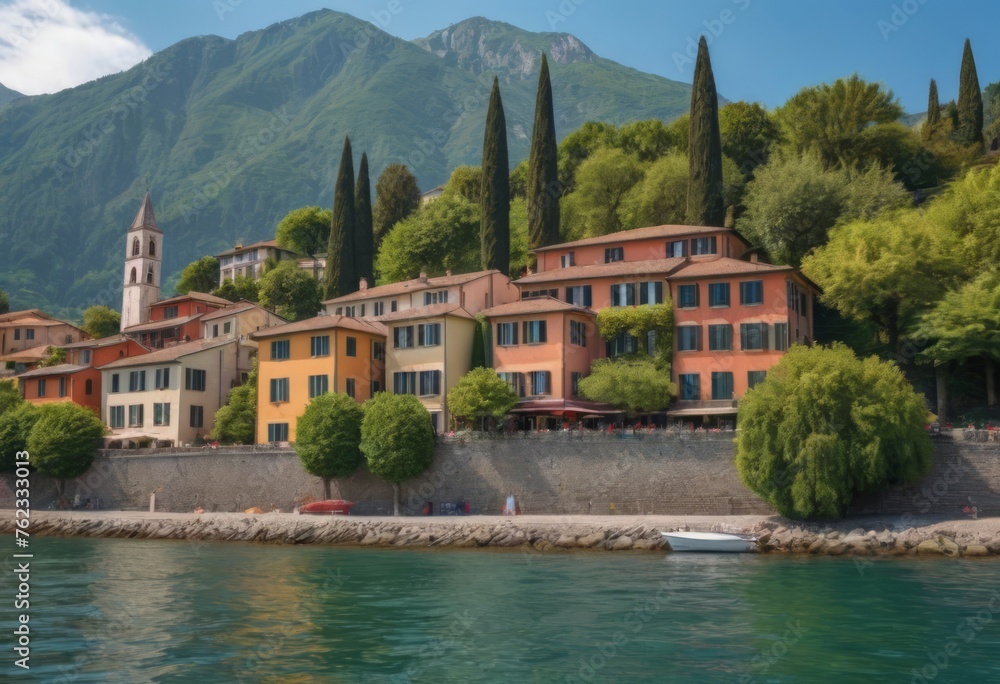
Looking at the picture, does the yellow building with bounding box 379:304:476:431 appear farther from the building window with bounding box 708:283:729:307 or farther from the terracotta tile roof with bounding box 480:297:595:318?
the building window with bounding box 708:283:729:307

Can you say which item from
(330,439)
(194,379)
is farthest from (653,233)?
(194,379)

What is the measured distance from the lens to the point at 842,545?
38.6 m

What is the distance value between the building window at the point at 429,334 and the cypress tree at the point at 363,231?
22.8 metres

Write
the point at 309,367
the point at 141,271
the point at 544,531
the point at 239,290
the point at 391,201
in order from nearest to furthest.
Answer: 1. the point at 544,531
2. the point at 309,367
3. the point at 239,290
4. the point at 391,201
5. the point at 141,271

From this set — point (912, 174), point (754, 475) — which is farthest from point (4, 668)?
point (912, 174)

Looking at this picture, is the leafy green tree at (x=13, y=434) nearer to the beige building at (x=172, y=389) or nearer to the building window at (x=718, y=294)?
the beige building at (x=172, y=389)

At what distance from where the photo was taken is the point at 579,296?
188 ft

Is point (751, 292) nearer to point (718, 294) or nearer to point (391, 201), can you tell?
point (718, 294)

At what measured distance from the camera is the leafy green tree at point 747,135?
78.6 m

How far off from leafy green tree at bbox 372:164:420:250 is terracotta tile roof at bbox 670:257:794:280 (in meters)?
46.4

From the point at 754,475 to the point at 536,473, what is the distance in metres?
11.6

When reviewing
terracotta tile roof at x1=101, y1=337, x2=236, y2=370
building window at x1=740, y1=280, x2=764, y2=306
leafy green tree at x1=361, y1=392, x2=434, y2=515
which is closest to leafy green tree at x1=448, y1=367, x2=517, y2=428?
leafy green tree at x1=361, y1=392, x2=434, y2=515

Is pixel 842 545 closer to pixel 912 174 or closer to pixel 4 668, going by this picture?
pixel 4 668

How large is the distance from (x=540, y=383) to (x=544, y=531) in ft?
41.6
